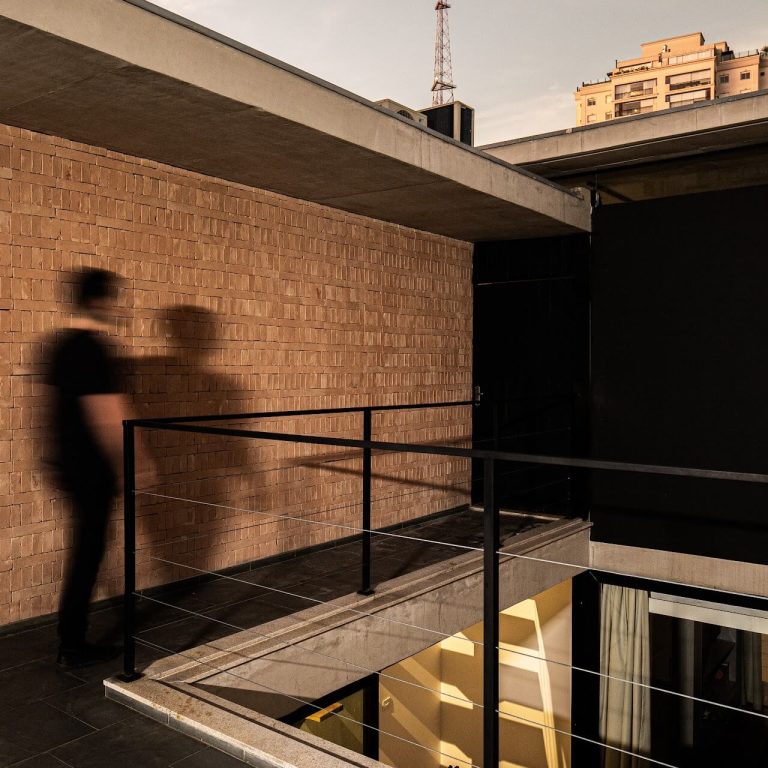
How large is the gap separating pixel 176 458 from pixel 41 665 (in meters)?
1.50

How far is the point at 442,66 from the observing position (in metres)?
67.1

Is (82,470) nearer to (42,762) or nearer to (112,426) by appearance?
(112,426)

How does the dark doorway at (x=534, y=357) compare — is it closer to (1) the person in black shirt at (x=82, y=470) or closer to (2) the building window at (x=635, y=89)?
(1) the person in black shirt at (x=82, y=470)

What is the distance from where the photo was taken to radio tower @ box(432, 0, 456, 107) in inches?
2461

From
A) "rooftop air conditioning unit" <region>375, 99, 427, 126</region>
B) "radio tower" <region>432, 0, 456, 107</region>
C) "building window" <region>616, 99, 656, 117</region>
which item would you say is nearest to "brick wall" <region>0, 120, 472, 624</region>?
"rooftop air conditioning unit" <region>375, 99, 427, 126</region>

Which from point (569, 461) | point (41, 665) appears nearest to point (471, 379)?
point (41, 665)

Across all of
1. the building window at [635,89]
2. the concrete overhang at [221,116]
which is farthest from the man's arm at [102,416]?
the building window at [635,89]

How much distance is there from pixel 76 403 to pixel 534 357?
445 centimetres

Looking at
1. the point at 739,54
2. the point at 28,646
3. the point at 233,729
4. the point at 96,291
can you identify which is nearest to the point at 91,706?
the point at 233,729

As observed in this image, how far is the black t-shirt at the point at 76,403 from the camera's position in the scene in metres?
3.33

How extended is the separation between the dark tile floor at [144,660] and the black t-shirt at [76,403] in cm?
87

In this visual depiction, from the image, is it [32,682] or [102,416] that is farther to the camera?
[102,416]

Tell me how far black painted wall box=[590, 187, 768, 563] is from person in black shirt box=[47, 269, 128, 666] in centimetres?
429

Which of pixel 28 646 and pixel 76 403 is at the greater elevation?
pixel 76 403
